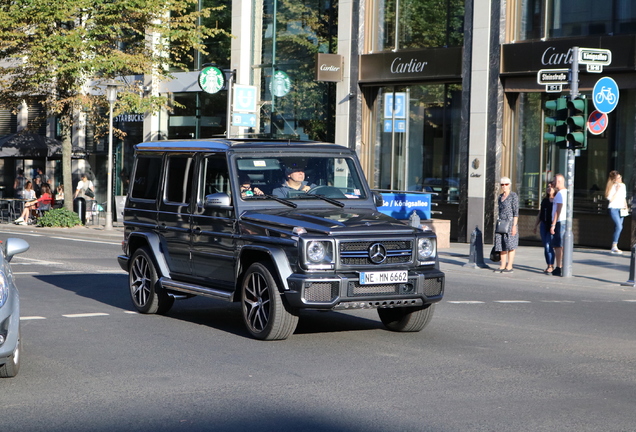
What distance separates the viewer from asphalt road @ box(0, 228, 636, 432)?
6.23 m

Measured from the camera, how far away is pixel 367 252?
8984mm

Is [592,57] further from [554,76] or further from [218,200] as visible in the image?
[218,200]

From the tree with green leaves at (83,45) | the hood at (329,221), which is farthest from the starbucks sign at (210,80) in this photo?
the hood at (329,221)

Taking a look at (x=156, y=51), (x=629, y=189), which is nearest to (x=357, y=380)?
(x=629, y=189)

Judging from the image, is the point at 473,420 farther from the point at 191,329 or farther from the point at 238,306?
the point at 238,306

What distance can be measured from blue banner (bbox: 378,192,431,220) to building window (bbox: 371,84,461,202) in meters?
2.95

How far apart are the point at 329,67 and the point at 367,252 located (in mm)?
20165

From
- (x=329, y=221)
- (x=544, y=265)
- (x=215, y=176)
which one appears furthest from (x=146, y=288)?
(x=544, y=265)

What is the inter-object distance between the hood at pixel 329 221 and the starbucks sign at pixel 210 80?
887 inches

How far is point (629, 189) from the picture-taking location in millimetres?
22625

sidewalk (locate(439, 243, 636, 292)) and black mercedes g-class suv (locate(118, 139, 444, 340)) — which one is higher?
black mercedes g-class suv (locate(118, 139, 444, 340))

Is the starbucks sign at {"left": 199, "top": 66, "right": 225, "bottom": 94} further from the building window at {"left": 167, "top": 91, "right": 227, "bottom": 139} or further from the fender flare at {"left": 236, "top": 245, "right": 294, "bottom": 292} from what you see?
the fender flare at {"left": 236, "top": 245, "right": 294, "bottom": 292}

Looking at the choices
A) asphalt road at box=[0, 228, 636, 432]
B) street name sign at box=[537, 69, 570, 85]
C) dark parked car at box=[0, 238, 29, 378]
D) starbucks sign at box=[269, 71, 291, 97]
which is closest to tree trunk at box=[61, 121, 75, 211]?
starbucks sign at box=[269, 71, 291, 97]

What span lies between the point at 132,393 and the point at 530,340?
454cm
